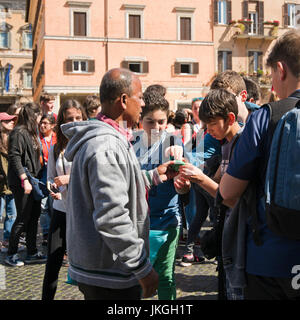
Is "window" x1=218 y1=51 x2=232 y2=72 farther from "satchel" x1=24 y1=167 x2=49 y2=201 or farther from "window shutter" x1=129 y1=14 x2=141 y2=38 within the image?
"satchel" x1=24 y1=167 x2=49 y2=201

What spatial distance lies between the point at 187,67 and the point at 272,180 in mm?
26670

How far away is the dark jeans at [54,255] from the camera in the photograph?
3334mm

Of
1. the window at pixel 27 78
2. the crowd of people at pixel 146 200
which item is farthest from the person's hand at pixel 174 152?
the window at pixel 27 78

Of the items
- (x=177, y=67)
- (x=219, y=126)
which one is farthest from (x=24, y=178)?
(x=177, y=67)

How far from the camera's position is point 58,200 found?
3.73 metres

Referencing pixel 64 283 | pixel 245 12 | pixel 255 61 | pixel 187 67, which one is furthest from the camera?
pixel 255 61

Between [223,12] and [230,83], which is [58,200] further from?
[223,12]

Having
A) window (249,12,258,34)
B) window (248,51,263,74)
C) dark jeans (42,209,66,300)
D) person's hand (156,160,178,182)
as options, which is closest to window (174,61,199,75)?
window (248,51,263,74)

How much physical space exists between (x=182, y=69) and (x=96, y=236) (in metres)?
26.3

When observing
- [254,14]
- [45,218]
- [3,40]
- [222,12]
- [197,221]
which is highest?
[3,40]

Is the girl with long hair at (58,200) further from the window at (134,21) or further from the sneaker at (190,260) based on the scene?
the window at (134,21)

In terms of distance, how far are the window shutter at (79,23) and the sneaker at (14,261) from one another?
23158 mm

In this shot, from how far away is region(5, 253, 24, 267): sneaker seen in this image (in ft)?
15.8

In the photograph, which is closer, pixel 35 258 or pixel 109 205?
pixel 109 205
